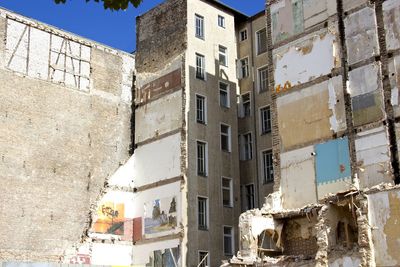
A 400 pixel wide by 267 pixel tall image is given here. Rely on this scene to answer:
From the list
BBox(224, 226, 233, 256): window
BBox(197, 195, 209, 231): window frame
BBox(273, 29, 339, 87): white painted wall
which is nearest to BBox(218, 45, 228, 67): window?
BBox(273, 29, 339, 87): white painted wall

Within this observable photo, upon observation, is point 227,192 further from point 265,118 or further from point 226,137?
point 265,118

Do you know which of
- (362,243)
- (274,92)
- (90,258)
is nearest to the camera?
(362,243)

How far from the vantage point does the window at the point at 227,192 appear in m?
40.0

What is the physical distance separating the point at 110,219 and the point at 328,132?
1496 centimetres

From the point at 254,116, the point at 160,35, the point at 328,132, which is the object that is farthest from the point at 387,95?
the point at 160,35

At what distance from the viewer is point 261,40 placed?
43000mm

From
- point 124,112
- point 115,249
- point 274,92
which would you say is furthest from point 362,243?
point 124,112

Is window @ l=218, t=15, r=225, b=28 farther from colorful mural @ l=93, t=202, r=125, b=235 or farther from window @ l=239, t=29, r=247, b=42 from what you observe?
colorful mural @ l=93, t=202, r=125, b=235

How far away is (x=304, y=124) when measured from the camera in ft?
108

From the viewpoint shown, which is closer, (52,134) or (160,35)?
(52,134)

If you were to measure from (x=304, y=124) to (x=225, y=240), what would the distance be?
1035 centimetres

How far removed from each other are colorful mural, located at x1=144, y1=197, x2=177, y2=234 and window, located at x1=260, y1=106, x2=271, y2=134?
7457mm

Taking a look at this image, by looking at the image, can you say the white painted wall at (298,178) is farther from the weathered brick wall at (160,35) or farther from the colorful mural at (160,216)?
the weathered brick wall at (160,35)

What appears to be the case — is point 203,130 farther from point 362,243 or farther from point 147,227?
point 362,243
